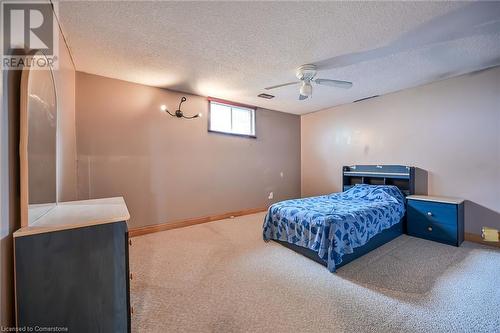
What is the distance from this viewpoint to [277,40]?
2166 mm

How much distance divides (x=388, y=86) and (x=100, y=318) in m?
4.46

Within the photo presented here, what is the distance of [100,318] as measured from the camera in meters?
1.14

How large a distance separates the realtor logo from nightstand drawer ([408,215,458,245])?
4.41m

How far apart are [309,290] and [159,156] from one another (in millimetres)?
2924

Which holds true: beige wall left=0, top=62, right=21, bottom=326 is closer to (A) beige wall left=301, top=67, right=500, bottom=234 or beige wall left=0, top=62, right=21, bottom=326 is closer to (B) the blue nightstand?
(B) the blue nightstand

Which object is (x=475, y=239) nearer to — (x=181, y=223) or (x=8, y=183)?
(x=181, y=223)

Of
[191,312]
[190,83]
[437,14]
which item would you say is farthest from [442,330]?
[190,83]

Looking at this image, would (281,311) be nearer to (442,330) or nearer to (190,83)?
(442,330)

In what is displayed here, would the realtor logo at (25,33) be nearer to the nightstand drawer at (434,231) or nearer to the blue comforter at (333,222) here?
the blue comforter at (333,222)

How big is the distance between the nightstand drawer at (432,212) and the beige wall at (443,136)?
0.47 meters

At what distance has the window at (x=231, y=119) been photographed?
415cm

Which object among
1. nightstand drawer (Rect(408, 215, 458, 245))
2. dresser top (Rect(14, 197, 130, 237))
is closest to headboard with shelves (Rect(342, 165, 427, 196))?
nightstand drawer (Rect(408, 215, 458, 245))

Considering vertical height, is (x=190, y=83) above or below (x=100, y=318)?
above

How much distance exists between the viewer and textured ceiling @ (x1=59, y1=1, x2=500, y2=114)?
5.71ft
